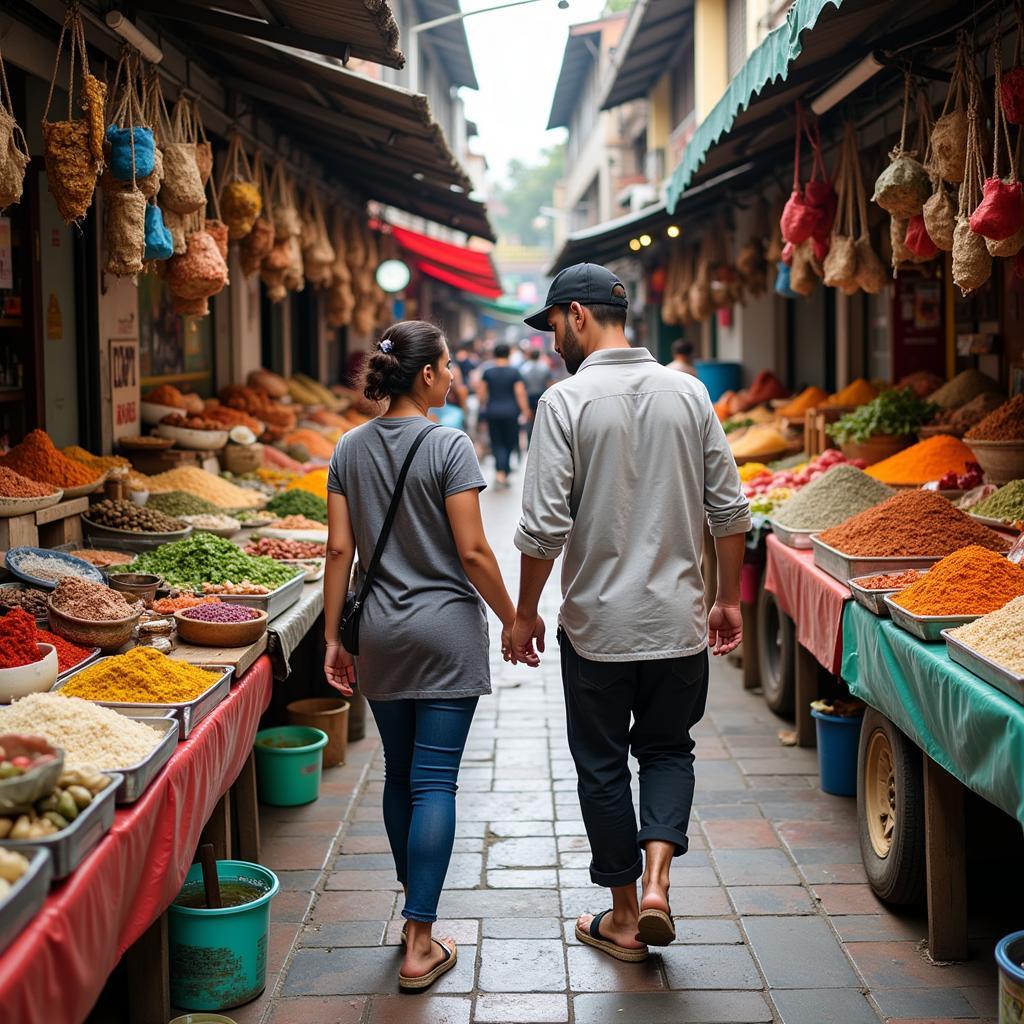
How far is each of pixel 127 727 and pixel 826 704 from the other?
379cm

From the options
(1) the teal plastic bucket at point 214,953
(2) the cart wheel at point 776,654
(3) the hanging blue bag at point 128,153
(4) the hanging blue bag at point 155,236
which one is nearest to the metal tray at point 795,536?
(2) the cart wheel at point 776,654

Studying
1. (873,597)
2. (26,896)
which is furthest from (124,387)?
(26,896)

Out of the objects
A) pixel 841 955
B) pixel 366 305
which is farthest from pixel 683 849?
pixel 366 305

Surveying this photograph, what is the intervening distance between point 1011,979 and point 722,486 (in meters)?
1.72

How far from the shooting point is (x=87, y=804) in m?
3.00

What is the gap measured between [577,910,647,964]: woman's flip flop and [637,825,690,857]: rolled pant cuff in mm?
421

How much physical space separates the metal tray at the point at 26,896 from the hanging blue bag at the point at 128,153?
Result: 3588 millimetres

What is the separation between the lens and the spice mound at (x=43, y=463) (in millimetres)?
6504

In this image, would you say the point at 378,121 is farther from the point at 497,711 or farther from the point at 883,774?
the point at 883,774

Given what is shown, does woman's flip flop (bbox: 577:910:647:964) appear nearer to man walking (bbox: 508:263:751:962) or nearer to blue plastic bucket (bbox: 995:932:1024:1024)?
man walking (bbox: 508:263:751:962)

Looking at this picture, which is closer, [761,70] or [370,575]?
[370,575]

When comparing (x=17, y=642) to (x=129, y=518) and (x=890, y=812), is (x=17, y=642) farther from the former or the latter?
(x=890, y=812)

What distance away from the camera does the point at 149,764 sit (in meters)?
3.39

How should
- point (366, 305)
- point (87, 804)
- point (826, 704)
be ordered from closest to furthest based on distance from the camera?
point (87, 804) → point (826, 704) → point (366, 305)
